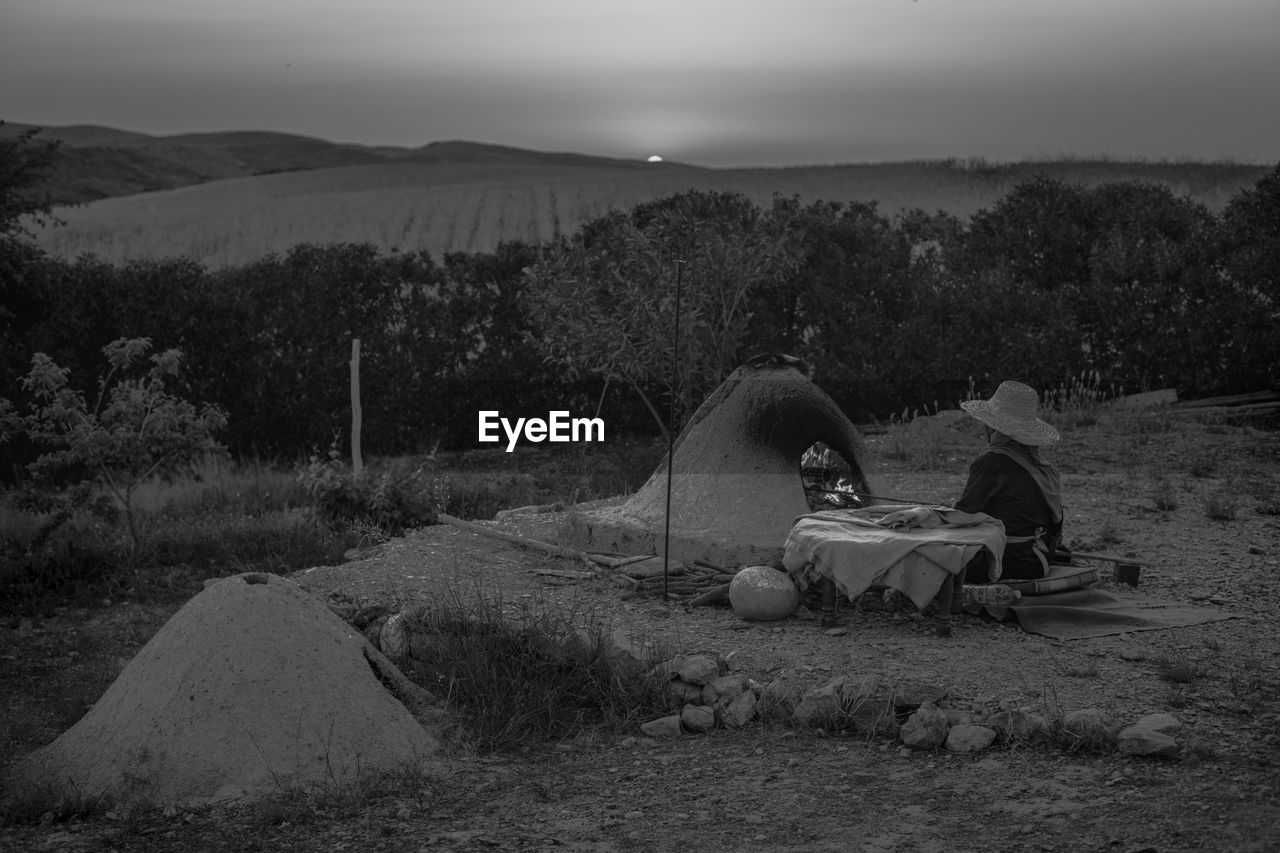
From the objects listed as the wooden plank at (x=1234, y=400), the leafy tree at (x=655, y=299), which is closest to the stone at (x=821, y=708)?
the leafy tree at (x=655, y=299)

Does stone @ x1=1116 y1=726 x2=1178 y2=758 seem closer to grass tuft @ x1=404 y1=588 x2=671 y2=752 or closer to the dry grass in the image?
grass tuft @ x1=404 y1=588 x2=671 y2=752

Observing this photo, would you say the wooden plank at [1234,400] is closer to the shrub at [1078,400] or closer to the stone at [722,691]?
the shrub at [1078,400]

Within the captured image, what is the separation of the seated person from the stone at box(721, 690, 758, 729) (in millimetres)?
1810

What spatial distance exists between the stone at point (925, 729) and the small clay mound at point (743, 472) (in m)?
2.75

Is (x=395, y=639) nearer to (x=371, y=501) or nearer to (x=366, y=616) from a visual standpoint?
(x=366, y=616)

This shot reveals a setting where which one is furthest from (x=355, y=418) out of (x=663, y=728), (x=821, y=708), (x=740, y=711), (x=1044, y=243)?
(x=1044, y=243)

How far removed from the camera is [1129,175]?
4288cm

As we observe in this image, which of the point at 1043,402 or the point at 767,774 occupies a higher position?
the point at 1043,402

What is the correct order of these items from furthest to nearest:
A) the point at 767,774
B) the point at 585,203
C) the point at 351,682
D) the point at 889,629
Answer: the point at 585,203 → the point at 889,629 → the point at 351,682 → the point at 767,774

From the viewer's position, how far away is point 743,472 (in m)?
8.79

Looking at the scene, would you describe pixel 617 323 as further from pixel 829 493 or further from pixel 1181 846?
pixel 1181 846

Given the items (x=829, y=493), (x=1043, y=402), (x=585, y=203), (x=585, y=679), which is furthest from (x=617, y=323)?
(x=585, y=203)

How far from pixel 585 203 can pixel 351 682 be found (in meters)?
37.7

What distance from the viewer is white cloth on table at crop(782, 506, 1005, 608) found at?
22.8 ft
